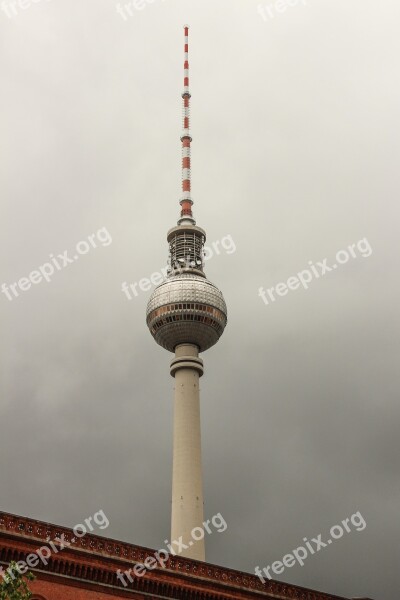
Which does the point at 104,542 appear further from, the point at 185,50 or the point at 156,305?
the point at 185,50

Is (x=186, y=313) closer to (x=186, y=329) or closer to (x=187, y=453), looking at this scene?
(x=186, y=329)

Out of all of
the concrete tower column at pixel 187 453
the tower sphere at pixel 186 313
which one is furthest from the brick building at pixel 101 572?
the tower sphere at pixel 186 313

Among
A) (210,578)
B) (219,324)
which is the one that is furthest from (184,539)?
(210,578)

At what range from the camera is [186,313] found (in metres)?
85.8

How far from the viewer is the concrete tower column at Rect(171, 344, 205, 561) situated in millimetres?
75562

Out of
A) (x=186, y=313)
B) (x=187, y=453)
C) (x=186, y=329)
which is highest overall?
(x=186, y=313)

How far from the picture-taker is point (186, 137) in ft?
310

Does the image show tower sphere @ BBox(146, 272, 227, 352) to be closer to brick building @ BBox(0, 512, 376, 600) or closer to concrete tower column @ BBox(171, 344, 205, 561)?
concrete tower column @ BBox(171, 344, 205, 561)

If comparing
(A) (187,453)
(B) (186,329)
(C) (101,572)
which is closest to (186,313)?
(B) (186,329)

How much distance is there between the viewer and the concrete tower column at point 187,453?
75562 mm

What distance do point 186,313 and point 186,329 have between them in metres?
1.93

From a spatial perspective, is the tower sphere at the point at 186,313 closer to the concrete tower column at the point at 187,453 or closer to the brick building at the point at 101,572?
the concrete tower column at the point at 187,453

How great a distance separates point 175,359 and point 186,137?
92.3ft

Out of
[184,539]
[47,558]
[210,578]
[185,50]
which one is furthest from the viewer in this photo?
[185,50]
